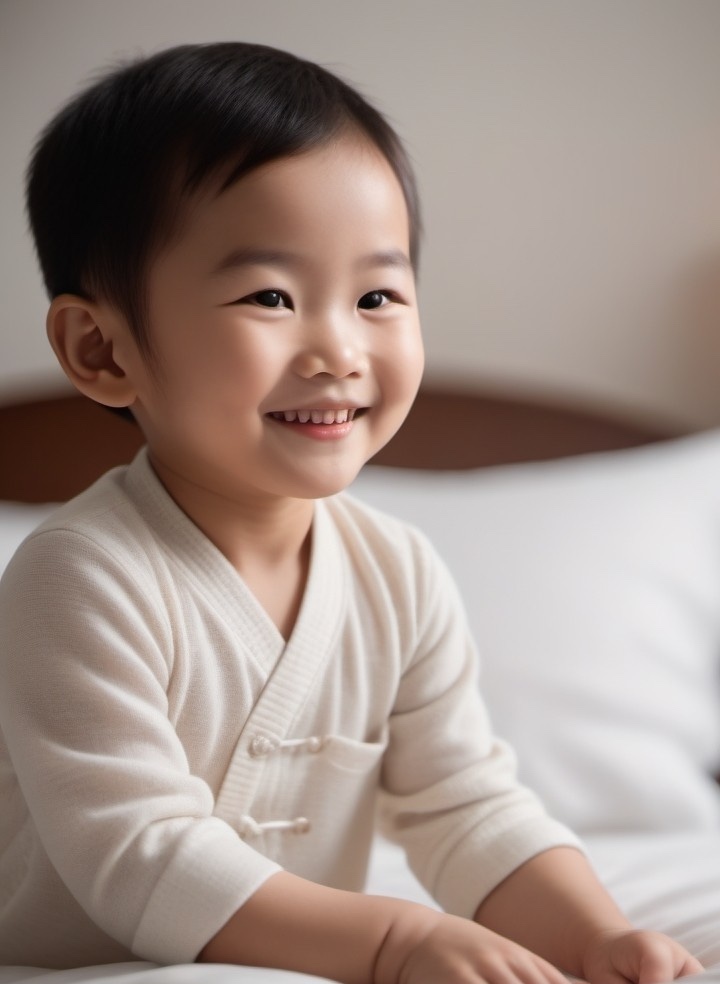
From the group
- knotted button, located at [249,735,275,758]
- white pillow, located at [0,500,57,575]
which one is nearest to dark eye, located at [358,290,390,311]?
knotted button, located at [249,735,275,758]

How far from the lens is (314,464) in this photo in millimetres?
731

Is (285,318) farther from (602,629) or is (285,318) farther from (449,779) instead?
(602,629)

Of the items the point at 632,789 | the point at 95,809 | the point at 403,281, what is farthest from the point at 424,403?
the point at 95,809

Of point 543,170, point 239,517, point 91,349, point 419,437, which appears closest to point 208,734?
point 239,517

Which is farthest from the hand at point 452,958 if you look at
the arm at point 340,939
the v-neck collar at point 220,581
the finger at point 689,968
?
the v-neck collar at point 220,581

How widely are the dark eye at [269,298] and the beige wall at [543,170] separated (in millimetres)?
915

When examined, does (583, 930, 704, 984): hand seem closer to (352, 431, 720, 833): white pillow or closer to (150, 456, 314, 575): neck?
(150, 456, 314, 575): neck

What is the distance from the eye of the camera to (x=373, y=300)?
0.75 meters

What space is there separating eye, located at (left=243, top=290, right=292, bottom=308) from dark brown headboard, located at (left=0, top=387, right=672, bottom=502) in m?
0.86

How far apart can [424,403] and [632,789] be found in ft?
2.14

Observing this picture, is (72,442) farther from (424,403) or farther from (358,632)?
(358,632)

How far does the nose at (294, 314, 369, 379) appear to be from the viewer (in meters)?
0.71

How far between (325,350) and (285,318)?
0.10 feet

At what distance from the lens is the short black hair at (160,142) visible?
708 millimetres
